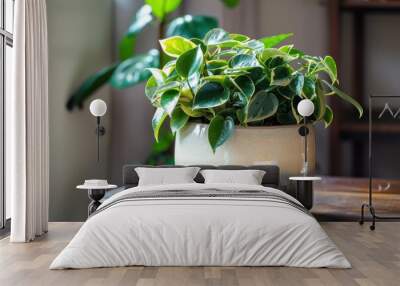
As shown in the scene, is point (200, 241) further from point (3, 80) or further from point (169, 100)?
point (3, 80)

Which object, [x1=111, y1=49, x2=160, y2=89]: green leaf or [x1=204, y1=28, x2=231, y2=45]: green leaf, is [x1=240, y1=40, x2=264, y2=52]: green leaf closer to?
[x1=204, y1=28, x2=231, y2=45]: green leaf

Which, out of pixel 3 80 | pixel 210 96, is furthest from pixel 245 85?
pixel 3 80

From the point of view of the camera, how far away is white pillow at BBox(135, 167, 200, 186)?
514cm

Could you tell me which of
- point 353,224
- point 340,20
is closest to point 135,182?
point 353,224

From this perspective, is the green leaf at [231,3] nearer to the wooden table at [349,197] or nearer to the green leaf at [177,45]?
the green leaf at [177,45]

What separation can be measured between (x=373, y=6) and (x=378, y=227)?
3.48 m

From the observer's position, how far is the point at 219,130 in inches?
221

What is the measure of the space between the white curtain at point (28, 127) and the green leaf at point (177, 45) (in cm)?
126

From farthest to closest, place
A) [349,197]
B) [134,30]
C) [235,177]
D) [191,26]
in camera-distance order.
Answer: [134,30]
[191,26]
[349,197]
[235,177]

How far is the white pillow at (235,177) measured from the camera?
200 inches

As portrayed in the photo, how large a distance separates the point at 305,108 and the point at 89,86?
9.57ft

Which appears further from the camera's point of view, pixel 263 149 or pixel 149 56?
pixel 149 56

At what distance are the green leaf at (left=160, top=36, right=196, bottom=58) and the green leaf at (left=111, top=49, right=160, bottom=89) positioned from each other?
1.40m

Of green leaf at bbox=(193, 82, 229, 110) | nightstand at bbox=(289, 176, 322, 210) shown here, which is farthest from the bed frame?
green leaf at bbox=(193, 82, 229, 110)
